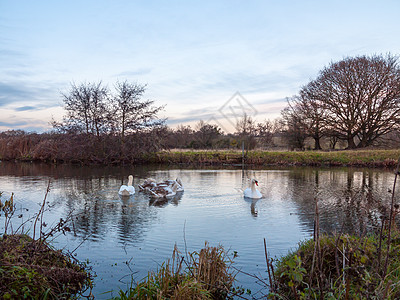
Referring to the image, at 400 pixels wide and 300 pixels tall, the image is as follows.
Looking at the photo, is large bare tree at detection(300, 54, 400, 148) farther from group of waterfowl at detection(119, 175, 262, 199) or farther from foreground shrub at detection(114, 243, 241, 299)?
foreground shrub at detection(114, 243, 241, 299)

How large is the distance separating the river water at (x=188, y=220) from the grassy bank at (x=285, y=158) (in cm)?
1153

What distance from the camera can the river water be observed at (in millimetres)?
5148

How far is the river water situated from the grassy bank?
1153 cm

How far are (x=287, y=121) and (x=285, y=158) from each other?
7.91m

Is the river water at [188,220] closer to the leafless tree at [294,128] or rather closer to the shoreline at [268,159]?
the shoreline at [268,159]

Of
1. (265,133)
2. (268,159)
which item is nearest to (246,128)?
(265,133)

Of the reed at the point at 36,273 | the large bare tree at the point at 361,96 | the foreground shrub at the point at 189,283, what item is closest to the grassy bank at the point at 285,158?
the large bare tree at the point at 361,96

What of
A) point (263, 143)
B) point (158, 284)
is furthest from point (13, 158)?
point (158, 284)

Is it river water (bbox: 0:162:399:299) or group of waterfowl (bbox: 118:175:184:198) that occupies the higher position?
group of waterfowl (bbox: 118:175:184:198)

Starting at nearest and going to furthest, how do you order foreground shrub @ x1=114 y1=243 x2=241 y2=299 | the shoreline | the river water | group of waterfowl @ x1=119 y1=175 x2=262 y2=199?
1. foreground shrub @ x1=114 y1=243 x2=241 y2=299
2. the river water
3. group of waterfowl @ x1=119 y1=175 x2=262 y2=199
4. the shoreline

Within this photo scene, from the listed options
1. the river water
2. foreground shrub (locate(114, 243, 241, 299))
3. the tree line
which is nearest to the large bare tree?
the tree line

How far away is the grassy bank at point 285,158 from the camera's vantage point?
77.5 feet

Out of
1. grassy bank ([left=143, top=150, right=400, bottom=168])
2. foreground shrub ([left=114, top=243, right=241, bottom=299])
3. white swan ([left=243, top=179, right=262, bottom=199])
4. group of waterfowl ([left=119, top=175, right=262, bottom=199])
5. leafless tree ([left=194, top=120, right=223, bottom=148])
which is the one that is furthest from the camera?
leafless tree ([left=194, top=120, right=223, bottom=148])

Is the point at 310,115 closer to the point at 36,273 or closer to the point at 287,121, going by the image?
the point at 287,121
